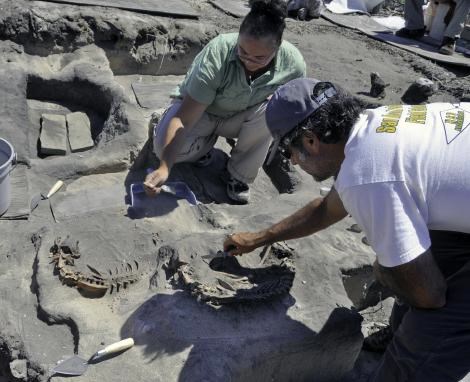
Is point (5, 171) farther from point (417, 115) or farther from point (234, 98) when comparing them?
point (417, 115)

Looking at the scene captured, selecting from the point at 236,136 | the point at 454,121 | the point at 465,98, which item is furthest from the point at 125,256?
the point at 465,98

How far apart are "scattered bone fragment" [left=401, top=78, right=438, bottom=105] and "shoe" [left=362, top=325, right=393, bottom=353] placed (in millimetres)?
3906

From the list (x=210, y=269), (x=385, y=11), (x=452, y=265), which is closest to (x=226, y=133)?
(x=210, y=269)

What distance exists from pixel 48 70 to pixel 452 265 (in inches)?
171

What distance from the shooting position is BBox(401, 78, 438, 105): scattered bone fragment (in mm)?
6465

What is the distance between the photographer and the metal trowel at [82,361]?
2512mm

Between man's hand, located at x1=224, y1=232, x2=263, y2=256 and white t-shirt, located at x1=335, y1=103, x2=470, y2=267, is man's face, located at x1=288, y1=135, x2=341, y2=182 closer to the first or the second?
white t-shirt, located at x1=335, y1=103, x2=470, y2=267

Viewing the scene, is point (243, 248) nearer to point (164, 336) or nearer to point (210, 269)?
point (210, 269)

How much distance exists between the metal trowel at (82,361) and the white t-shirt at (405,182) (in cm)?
128

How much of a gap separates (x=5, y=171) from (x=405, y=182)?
96.8 inches

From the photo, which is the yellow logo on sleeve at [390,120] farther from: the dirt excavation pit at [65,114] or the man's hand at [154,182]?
the dirt excavation pit at [65,114]

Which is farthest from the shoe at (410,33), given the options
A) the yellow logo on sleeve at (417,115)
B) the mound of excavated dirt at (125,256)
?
the yellow logo on sleeve at (417,115)

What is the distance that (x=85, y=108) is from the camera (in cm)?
532

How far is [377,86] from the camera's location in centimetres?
660
